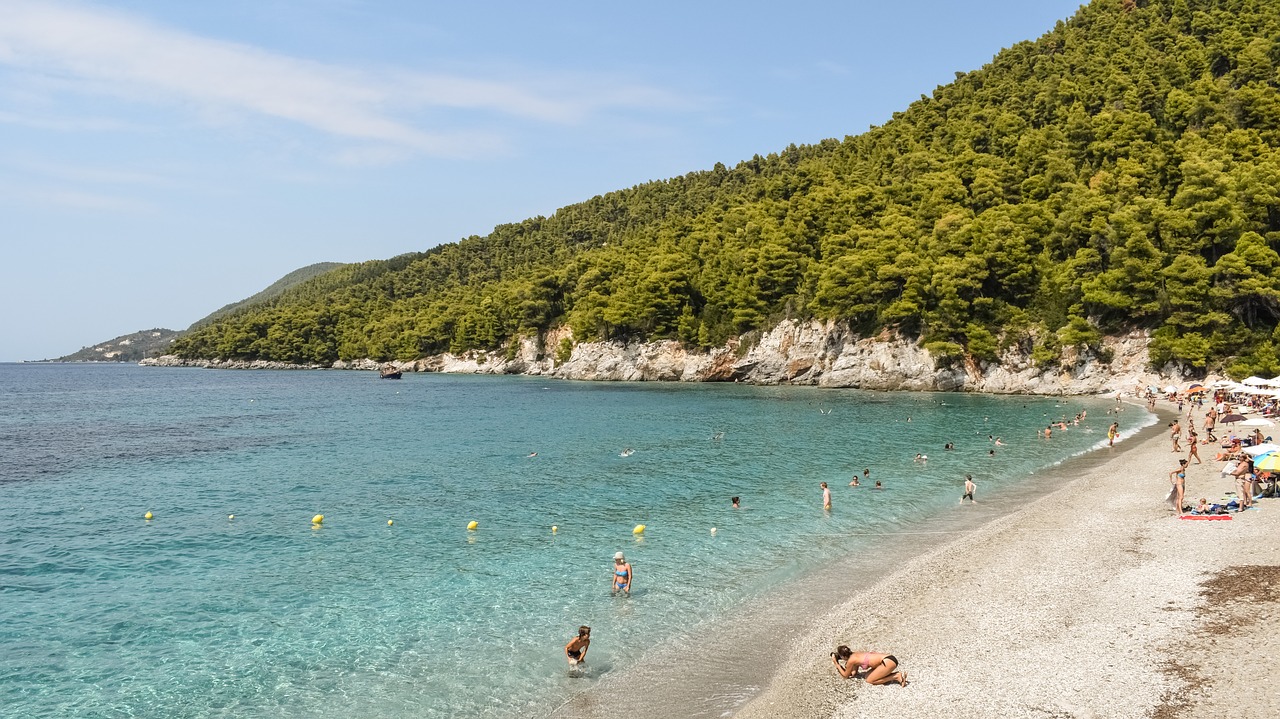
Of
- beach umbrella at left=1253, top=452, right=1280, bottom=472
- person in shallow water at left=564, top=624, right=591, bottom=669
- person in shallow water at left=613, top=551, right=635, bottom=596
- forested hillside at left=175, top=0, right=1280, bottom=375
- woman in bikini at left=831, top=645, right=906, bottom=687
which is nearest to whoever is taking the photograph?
woman in bikini at left=831, top=645, right=906, bottom=687

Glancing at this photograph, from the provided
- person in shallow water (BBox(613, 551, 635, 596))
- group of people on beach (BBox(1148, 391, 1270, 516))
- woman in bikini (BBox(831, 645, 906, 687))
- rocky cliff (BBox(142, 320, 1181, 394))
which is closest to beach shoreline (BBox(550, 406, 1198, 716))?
woman in bikini (BBox(831, 645, 906, 687))

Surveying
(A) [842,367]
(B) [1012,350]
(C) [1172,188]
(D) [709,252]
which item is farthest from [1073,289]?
(D) [709,252]

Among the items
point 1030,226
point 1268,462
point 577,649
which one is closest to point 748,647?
point 577,649

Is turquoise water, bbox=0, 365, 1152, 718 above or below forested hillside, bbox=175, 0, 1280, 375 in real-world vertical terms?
below

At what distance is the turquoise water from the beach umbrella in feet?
29.1

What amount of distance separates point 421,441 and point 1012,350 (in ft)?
192

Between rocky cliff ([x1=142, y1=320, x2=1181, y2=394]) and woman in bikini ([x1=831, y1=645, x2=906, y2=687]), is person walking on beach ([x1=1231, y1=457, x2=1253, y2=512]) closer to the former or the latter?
woman in bikini ([x1=831, y1=645, x2=906, y2=687])

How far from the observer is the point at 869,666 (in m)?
11.8

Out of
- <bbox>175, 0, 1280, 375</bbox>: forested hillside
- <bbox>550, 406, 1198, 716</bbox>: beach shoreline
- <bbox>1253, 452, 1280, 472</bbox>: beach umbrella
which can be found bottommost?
<bbox>550, 406, 1198, 716</bbox>: beach shoreline

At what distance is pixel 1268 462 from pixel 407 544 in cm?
2677

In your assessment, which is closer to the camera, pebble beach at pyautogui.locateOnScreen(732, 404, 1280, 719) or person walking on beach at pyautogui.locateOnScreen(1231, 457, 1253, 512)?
pebble beach at pyautogui.locateOnScreen(732, 404, 1280, 719)

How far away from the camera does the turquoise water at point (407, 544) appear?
511 inches

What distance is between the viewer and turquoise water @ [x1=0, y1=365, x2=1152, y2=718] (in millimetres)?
12984

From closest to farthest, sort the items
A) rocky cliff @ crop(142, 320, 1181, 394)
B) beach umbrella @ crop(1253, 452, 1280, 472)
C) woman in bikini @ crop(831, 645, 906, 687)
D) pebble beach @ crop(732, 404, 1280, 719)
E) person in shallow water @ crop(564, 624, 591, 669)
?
pebble beach @ crop(732, 404, 1280, 719) → woman in bikini @ crop(831, 645, 906, 687) → person in shallow water @ crop(564, 624, 591, 669) → beach umbrella @ crop(1253, 452, 1280, 472) → rocky cliff @ crop(142, 320, 1181, 394)
